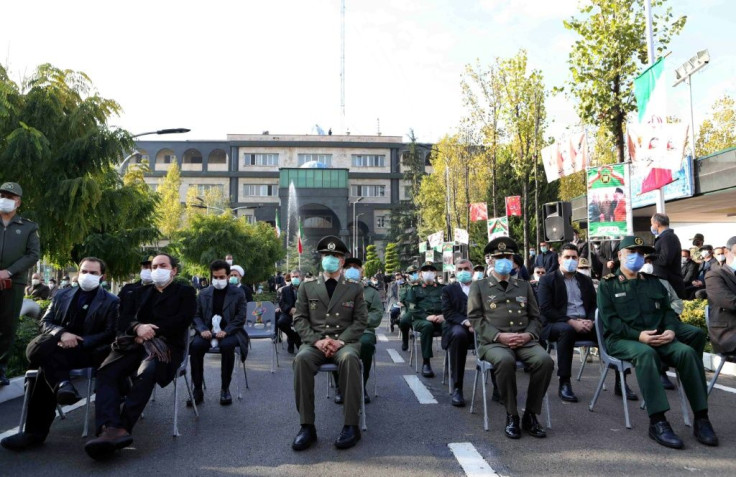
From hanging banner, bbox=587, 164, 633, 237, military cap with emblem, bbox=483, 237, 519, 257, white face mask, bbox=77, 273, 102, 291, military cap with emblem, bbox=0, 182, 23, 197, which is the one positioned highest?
hanging banner, bbox=587, 164, 633, 237

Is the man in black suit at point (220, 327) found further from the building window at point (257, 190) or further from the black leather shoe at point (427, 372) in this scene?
the building window at point (257, 190)

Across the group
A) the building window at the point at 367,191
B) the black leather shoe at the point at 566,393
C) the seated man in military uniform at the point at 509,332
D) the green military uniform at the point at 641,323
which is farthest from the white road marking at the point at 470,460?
the building window at the point at 367,191

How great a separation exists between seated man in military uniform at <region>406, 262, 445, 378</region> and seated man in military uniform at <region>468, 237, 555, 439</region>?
2.53 m

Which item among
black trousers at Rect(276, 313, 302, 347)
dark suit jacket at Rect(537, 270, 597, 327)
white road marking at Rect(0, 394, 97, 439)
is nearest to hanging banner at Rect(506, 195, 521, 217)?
black trousers at Rect(276, 313, 302, 347)

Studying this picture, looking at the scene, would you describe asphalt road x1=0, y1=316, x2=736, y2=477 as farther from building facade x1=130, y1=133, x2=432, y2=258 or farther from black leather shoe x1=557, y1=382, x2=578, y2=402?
building facade x1=130, y1=133, x2=432, y2=258

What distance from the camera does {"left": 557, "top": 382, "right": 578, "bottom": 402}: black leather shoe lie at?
21.9 ft

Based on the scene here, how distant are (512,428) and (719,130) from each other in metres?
38.3

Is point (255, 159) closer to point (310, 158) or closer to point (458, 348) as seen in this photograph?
point (310, 158)

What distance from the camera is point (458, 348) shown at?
7.03 meters

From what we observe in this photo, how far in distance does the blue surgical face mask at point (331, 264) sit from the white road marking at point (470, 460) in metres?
2.26

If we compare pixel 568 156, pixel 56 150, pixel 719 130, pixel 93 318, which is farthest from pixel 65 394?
pixel 719 130

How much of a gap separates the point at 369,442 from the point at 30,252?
4.97 meters

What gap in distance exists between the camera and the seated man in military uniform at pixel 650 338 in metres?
5.00

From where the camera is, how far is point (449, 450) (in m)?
4.80
